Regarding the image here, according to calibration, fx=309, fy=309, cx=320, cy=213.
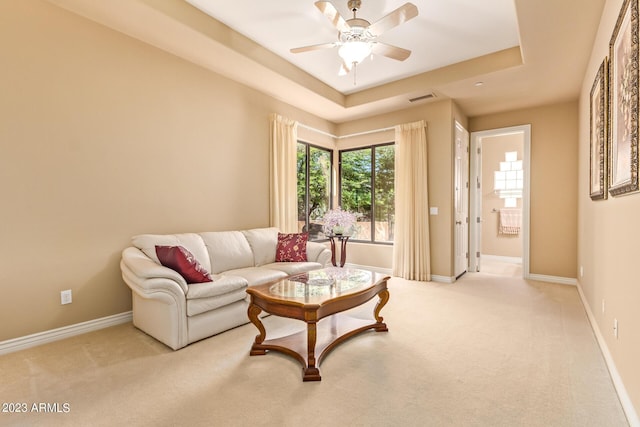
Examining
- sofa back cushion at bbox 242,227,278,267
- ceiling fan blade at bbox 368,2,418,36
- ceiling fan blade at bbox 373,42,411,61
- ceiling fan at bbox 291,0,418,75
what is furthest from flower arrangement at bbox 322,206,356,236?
ceiling fan blade at bbox 368,2,418,36

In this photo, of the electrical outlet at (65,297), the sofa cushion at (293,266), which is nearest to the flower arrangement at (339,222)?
the sofa cushion at (293,266)

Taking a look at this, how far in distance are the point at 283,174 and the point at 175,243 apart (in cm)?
207

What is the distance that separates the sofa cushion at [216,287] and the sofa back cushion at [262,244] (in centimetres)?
96

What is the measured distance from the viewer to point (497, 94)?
180 inches

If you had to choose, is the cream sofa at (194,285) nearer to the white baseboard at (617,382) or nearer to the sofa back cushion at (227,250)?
the sofa back cushion at (227,250)

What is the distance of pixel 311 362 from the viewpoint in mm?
2186

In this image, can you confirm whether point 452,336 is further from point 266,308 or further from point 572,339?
point 266,308

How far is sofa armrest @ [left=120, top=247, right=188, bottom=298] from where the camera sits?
253 centimetres

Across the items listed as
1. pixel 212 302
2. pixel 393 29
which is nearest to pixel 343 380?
pixel 212 302

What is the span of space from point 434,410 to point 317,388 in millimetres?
725

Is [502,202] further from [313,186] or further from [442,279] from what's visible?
[313,186]

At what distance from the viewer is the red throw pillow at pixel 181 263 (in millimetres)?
2785


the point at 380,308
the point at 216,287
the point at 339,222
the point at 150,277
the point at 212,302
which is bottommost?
the point at 380,308

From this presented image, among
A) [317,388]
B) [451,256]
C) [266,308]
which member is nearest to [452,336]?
[317,388]
